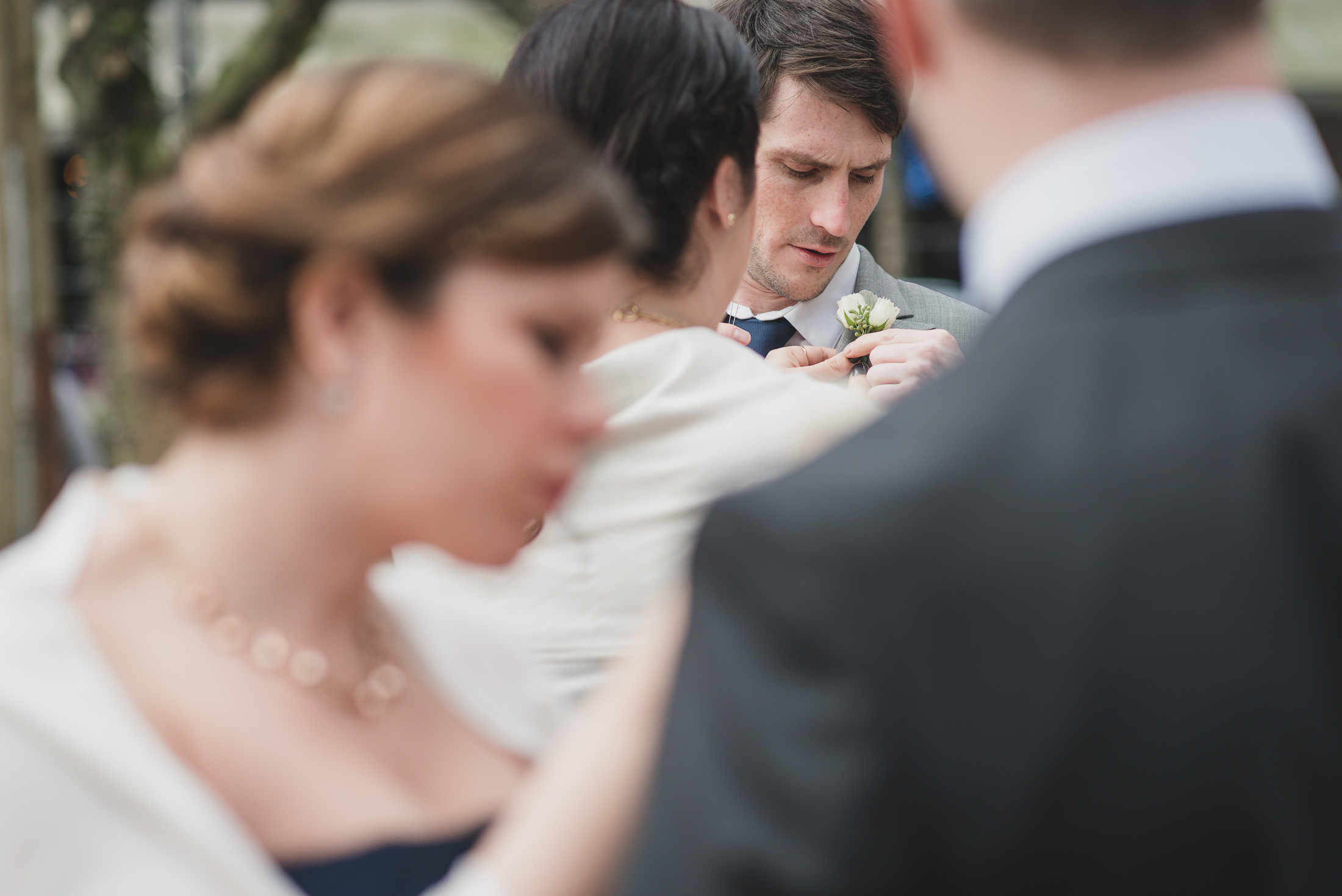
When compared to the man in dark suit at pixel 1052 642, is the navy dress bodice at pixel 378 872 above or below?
below

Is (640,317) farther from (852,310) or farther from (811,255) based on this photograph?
(811,255)

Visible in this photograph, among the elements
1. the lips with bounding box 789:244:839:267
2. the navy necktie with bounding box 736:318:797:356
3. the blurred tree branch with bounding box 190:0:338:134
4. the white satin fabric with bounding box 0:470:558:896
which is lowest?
the blurred tree branch with bounding box 190:0:338:134

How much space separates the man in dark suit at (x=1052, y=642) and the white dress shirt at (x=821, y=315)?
7.52 feet

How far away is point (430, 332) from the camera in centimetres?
139

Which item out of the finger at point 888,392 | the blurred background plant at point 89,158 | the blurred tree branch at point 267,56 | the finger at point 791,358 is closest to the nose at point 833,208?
the finger at point 791,358

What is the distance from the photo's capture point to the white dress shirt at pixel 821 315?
3293 mm

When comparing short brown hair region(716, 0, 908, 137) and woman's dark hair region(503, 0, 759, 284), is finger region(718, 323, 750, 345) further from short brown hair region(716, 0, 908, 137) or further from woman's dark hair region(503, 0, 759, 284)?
woman's dark hair region(503, 0, 759, 284)

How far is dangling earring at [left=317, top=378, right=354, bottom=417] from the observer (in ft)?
4.66

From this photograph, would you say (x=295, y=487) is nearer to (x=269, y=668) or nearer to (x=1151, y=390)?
(x=269, y=668)

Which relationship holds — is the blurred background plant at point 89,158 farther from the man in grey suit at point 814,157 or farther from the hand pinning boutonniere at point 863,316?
the hand pinning boutonniere at point 863,316

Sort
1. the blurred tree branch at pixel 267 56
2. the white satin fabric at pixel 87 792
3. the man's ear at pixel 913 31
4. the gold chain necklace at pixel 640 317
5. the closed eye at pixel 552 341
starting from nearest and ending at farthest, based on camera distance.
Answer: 1. the man's ear at pixel 913 31
2. the white satin fabric at pixel 87 792
3. the closed eye at pixel 552 341
4. the gold chain necklace at pixel 640 317
5. the blurred tree branch at pixel 267 56

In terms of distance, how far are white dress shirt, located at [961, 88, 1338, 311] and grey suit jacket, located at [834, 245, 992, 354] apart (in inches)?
88.6

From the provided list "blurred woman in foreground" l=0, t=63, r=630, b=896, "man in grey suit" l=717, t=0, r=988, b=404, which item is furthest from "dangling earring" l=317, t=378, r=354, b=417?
"man in grey suit" l=717, t=0, r=988, b=404

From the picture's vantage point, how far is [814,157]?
313cm
